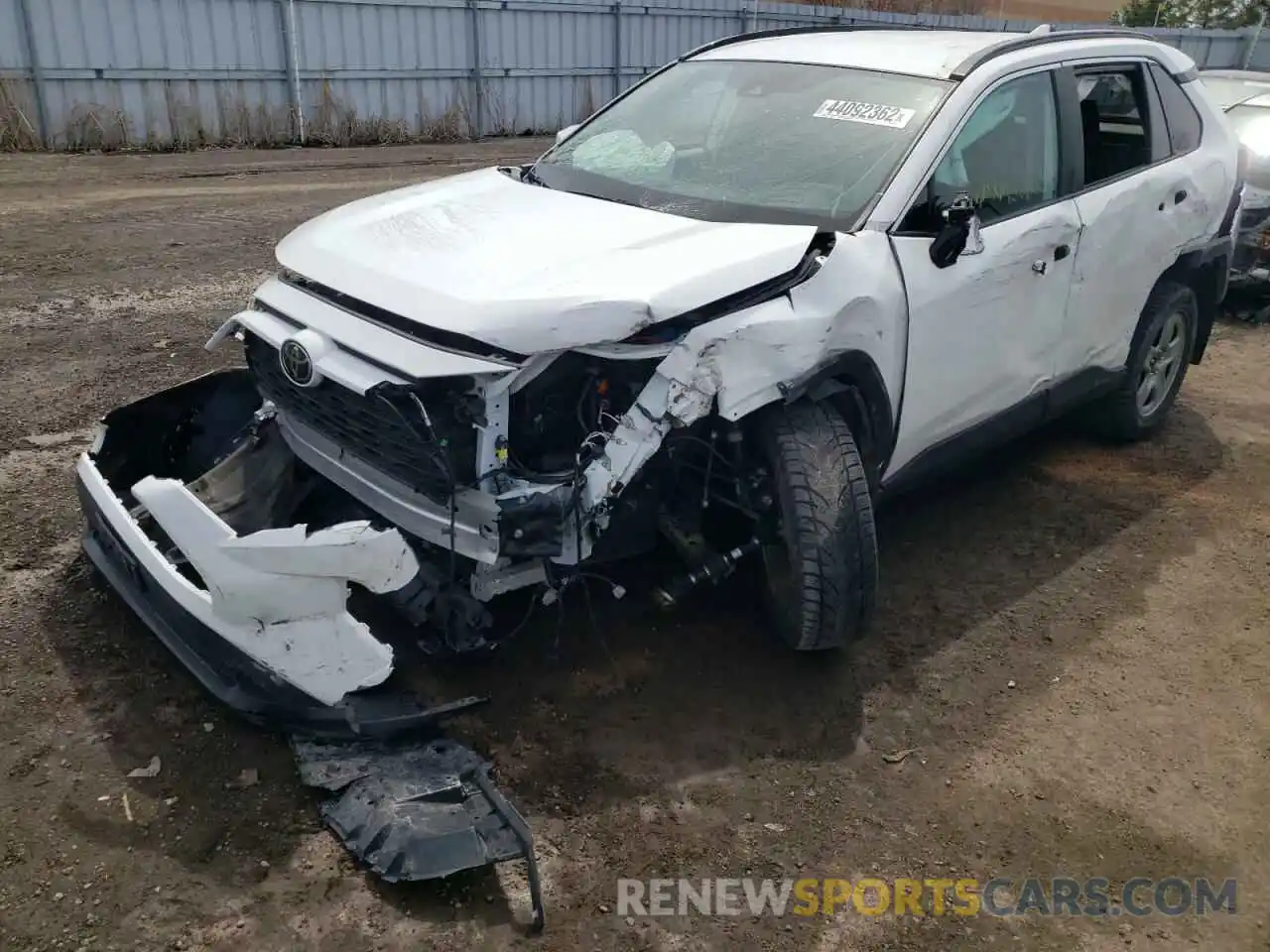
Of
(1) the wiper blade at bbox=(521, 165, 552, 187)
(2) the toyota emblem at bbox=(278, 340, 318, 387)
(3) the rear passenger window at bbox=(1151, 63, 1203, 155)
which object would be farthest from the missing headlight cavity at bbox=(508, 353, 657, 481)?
(3) the rear passenger window at bbox=(1151, 63, 1203, 155)

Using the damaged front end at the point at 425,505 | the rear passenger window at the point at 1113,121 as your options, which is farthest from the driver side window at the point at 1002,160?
the damaged front end at the point at 425,505

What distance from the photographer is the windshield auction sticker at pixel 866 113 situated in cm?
376

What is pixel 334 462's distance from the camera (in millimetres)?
3355

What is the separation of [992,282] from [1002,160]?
0.54 metres

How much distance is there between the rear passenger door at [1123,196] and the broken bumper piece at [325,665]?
3.07m

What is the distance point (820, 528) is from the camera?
3162 mm

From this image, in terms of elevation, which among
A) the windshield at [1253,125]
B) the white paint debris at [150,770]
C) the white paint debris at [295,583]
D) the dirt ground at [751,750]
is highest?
the windshield at [1253,125]

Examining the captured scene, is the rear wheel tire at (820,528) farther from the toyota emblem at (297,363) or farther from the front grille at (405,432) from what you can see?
the toyota emblem at (297,363)

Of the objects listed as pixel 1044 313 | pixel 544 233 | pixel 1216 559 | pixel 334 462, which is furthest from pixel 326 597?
pixel 1216 559

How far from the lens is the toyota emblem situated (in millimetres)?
3057

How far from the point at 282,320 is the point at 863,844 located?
2.36m

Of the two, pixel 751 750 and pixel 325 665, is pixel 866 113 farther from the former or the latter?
pixel 325 665

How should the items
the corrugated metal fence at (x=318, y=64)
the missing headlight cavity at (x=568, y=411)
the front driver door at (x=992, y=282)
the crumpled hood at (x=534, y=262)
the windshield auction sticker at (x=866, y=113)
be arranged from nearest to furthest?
the crumpled hood at (x=534, y=262)
the missing headlight cavity at (x=568, y=411)
the front driver door at (x=992, y=282)
the windshield auction sticker at (x=866, y=113)
the corrugated metal fence at (x=318, y=64)

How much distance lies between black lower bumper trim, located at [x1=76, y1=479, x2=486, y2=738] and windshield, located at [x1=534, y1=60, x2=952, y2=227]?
1.92 m
